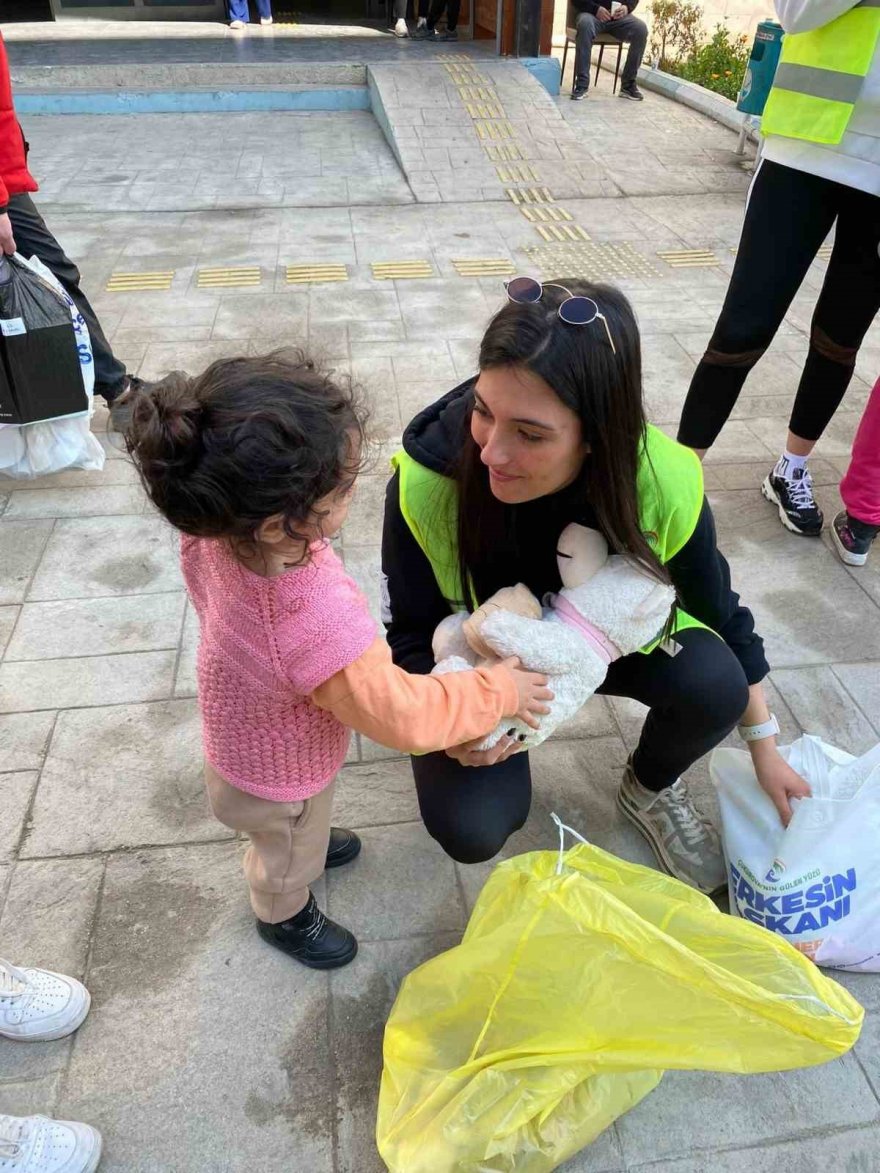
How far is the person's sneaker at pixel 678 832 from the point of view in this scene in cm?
182

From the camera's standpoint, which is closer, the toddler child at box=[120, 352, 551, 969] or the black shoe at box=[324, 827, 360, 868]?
the toddler child at box=[120, 352, 551, 969]

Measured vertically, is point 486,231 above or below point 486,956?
below

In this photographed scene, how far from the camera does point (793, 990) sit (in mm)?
1184

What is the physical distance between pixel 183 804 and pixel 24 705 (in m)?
0.61

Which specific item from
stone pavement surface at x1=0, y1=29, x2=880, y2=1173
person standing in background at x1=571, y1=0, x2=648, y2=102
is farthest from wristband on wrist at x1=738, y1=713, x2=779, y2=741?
person standing in background at x1=571, y1=0, x2=648, y2=102

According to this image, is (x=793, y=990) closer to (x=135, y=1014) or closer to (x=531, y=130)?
(x=135, y=1014)

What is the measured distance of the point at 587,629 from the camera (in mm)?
1442

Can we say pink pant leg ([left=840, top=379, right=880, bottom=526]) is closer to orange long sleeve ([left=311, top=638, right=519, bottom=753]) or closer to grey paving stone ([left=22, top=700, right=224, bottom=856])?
orange long sleeve ([left=311, top=638, right=519, bottom=753])

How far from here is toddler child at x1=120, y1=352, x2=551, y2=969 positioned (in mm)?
1027

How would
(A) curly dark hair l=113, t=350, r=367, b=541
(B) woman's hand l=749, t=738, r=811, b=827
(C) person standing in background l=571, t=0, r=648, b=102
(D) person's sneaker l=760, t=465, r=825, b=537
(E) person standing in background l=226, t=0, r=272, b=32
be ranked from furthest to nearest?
1. (E) person standing in background l=226, t=0, r=272, b=32
2. (C) person standing in background l=571, t=0, r=648, b=102
3. (D) person's sneaker l=760, t=465, r=825, b=537
4. (B) woman's hand l=749, t=738, r=811, b=827
5. (A) curly dark hair l=113, t=350, r=367, b=541

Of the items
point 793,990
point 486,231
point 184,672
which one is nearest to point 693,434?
point 184,672

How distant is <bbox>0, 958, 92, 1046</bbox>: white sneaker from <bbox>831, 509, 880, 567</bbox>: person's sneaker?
8.43 feet

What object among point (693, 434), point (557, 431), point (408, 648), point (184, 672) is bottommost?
point (184, 672)

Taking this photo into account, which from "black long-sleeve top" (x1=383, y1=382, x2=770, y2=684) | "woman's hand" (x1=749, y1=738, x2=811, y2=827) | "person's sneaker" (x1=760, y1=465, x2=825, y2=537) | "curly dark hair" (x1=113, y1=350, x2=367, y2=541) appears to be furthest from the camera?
"person's sneaker" (x1=760, y1=465, x2=825, y2=537)
